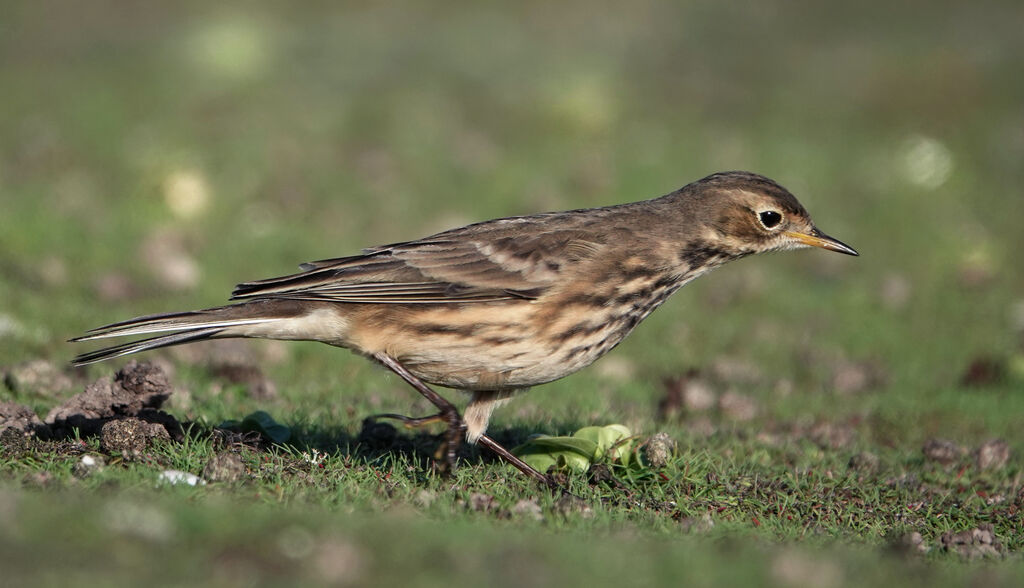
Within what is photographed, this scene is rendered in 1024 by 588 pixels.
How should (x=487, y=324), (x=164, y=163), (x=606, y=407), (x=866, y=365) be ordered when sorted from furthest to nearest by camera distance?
1. (x=164, y=163)
2. (x=866, y=365)
3. (x=606, y=407)
4. (x=487, y=324)

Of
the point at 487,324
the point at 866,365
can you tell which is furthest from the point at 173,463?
the point at 866,365

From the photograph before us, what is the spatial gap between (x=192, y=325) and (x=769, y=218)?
3.24m

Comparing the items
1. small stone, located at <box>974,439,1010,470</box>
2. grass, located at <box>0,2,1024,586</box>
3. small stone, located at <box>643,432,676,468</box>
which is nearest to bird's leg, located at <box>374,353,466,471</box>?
grass, located at <box>0,2,1024,586</box>

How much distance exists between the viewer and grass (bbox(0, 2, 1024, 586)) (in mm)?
4625

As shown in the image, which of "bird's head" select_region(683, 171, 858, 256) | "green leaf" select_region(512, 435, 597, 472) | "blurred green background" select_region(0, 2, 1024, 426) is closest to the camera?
"green leaf" select_region(512, 435, 597, 472)

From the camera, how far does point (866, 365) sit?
10406 millimetres

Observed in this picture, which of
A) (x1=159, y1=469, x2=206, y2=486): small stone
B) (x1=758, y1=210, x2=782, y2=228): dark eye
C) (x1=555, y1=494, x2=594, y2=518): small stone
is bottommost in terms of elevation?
(x1=555, y1=494, x2=594, y2=518): small stone

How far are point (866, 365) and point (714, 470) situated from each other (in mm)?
4184

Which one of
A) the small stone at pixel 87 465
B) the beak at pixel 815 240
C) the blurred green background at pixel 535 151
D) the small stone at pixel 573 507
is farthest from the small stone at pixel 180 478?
the beak at pixel 815 240

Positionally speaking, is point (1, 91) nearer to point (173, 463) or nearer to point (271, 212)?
point (271, 212)

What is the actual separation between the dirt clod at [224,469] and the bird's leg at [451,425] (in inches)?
39.8

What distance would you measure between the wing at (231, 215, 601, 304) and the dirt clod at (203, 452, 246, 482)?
1.00m

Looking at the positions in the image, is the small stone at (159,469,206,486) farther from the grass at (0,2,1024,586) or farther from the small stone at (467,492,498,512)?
the small stone at (467,492,498,512)

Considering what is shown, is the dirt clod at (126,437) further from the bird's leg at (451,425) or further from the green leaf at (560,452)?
the green leaf at (560,452)
